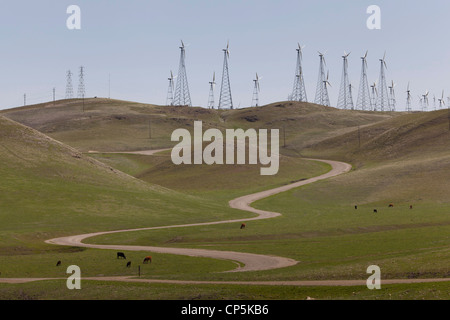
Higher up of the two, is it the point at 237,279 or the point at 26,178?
the point at 26,178

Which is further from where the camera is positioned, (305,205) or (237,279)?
(305,205)

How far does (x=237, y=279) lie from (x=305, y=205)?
77805mm

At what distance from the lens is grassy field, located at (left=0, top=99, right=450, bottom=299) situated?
52.3 metres

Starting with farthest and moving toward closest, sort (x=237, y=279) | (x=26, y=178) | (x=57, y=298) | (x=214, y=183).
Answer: (x=214, y=183)
(x=26, y=178)
(x=237, y=279)
(x=57, y=298)

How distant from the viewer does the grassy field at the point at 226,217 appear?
2058 inches

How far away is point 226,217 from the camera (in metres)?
113

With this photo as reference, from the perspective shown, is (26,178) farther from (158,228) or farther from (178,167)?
(178,167)

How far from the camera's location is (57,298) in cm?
4656
